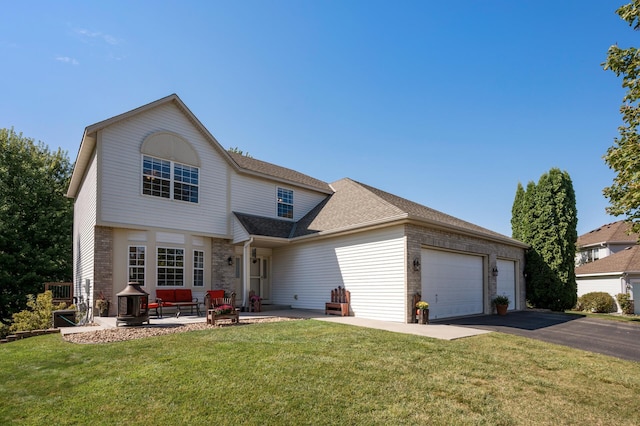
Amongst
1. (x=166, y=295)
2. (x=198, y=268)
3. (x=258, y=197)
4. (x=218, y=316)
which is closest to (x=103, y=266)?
(x=166, y=295)

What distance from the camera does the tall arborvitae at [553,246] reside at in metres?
18.2

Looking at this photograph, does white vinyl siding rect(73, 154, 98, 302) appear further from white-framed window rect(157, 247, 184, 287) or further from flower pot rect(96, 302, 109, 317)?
white-framed window rect(157, 247, 184, 287)

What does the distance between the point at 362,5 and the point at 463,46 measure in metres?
4.22

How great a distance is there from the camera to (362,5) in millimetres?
12016

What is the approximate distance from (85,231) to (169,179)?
460 centimetres

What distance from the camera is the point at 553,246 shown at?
18.3 meters

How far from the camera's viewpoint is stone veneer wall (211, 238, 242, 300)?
49.5ft

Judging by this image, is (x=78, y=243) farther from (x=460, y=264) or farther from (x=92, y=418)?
A: (x=460, y=264)

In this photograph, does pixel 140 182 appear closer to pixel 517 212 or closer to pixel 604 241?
pixel 517 212

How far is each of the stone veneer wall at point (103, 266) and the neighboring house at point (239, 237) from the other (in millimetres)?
36

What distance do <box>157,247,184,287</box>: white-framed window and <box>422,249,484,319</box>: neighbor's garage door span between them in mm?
9427

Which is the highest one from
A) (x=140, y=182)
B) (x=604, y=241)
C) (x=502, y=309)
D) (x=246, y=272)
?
(x=140, y=182)

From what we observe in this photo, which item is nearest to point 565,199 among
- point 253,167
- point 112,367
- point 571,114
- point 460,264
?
point 571,114

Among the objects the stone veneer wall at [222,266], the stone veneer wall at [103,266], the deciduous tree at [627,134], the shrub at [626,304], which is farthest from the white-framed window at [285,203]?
the shrub at [626,304]
